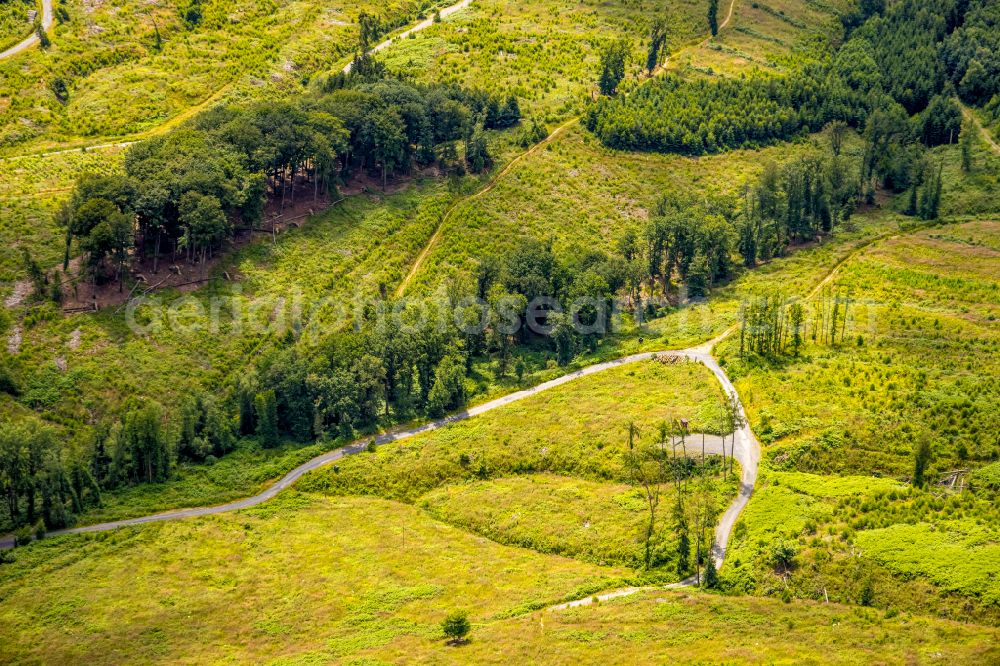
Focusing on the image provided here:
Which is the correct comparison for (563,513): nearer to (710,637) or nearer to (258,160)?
(710,637)

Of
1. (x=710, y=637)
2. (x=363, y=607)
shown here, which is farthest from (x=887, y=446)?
(x=363, y=607)

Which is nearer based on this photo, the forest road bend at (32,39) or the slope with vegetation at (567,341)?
the slope with vegetation at (567,341)

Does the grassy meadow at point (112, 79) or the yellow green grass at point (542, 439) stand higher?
the grassy meadow at point (112, 79)

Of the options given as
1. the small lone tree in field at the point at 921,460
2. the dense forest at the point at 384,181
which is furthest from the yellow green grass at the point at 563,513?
the dense forest at the point at 384,181

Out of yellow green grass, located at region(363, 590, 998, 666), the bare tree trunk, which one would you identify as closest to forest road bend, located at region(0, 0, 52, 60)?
the bare tree trunk

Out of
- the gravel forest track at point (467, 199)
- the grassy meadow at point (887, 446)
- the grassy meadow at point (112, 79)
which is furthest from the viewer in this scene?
the grassy meadow at point (112, 79)

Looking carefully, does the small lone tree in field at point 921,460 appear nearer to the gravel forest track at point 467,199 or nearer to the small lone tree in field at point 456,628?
the small lone tree in field at point 456,628
